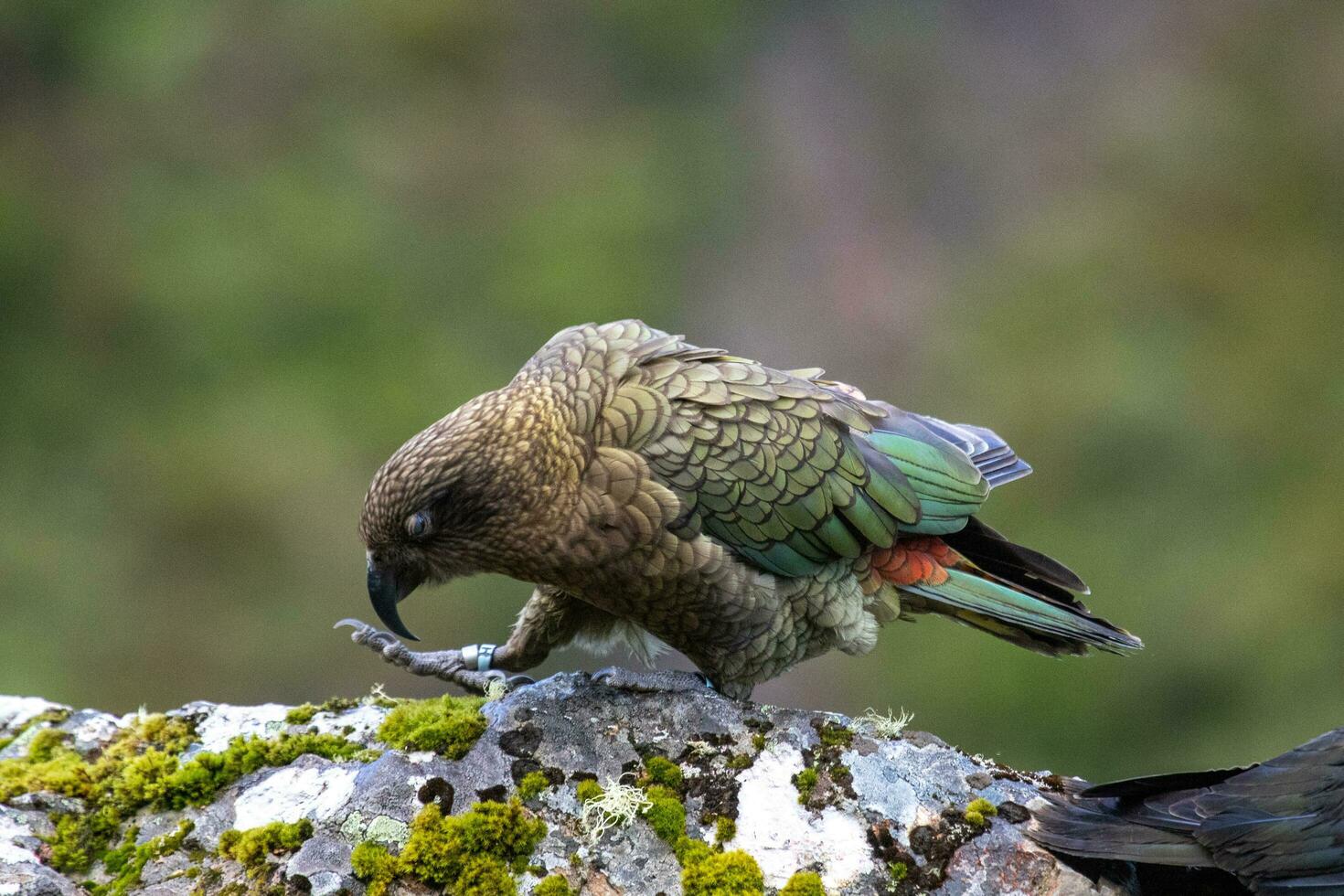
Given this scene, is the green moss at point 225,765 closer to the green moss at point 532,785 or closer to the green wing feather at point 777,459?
the green moss at point 532,785

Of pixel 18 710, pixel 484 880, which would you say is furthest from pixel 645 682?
pixel 18 710

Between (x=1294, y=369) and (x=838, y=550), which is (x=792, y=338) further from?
(x=838, y=550)

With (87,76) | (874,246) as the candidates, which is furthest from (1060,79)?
(87,76)

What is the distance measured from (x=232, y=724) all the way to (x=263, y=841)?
713mm

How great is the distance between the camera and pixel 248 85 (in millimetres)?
12812

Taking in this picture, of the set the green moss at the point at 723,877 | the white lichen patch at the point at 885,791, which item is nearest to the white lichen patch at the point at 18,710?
the green moss at the point at 723,877

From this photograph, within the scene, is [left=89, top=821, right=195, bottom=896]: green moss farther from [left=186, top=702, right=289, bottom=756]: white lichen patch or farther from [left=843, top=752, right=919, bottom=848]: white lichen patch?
[left=843, top=752, right=919, bottom=848]: white lichen patch

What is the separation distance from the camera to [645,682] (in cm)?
433

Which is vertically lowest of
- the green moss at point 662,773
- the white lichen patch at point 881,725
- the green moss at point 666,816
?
the green moss at point 666,816

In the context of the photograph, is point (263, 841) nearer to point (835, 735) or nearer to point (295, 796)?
point (295, 796)

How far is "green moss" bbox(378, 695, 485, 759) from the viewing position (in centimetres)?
399

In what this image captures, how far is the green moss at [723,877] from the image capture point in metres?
3.61

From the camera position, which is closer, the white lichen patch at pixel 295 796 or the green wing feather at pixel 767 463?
the white lichen patch at pixel 295 796

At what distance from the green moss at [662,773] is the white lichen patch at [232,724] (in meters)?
1.31
